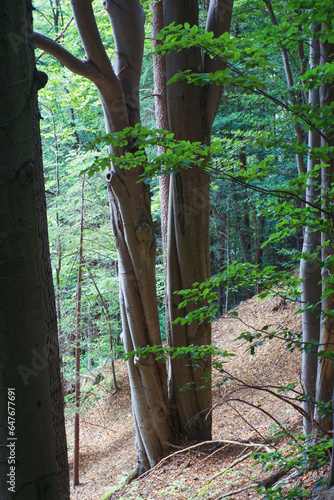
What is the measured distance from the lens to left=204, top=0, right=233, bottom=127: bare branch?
5.87m

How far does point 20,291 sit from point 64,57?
4235mm

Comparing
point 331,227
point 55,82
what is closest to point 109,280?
point 55,82

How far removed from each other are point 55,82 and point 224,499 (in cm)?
949

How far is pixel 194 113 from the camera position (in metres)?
5.91

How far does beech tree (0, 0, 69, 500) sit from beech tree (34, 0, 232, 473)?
4.12m

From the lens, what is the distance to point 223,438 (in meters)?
7.10

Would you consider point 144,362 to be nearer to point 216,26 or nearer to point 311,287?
point 311,287

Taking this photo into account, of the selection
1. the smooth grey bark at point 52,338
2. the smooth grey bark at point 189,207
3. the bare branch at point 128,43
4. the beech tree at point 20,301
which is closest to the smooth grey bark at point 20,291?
the beech tree at point 20,301

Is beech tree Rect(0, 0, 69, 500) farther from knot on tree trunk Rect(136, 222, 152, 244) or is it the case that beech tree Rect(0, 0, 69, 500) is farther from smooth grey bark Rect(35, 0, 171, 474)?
knot on tree trunk Rect(136, 222, 152, 244)

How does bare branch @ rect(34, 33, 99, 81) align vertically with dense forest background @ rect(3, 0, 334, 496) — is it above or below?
above

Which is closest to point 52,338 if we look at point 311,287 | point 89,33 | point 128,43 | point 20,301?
point 20,301

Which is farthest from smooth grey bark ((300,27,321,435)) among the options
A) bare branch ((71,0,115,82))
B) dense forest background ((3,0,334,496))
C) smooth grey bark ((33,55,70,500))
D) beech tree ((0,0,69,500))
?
beech tree ((0,0,69,500))

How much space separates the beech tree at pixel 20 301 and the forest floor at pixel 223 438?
6.13 ft

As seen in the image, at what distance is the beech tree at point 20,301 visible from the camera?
4.99 feet
